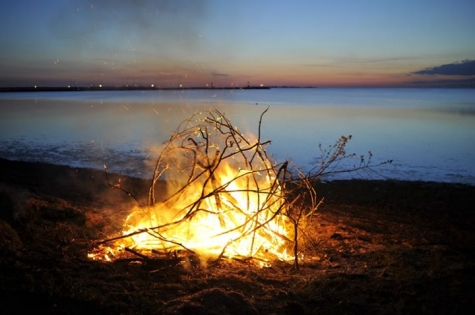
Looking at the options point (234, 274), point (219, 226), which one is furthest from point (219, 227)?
point (234, 274)

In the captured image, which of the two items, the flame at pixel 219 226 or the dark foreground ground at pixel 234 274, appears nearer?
the dark foreground ground at pixel 234 274

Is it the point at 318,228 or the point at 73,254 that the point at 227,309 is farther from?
the point at 318,228

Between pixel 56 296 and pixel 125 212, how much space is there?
9.58 feet

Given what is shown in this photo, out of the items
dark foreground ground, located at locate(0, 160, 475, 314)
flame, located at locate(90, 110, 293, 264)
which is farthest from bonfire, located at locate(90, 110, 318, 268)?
dark foreground ground, located at locate(0, 160, 475, 314)

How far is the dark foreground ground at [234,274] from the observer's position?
10.9 ft

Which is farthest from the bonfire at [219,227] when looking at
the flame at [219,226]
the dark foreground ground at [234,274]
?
the dark foreground ground at [234,274]

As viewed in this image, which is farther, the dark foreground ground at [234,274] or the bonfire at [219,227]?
the bonfire at [219,227]

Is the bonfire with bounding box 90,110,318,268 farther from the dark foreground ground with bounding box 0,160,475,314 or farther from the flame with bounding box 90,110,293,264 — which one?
the dark foreground ground with bounding box 0,160,475,314

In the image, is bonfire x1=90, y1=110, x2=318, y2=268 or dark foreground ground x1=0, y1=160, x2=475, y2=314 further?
bonfire x1=90, y1=110, x2=318, y2=268

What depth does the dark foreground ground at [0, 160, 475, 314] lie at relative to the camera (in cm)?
331

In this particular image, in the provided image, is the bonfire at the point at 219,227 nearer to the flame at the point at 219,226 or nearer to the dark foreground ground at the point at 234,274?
the flame at the point at 219,226

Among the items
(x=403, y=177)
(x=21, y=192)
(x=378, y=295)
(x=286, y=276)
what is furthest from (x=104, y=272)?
(x=403, y=177)

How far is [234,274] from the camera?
412 cm

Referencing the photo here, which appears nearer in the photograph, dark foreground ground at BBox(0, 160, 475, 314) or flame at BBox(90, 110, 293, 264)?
dark foreground ground at BBox(0, 160, 475, 314)
